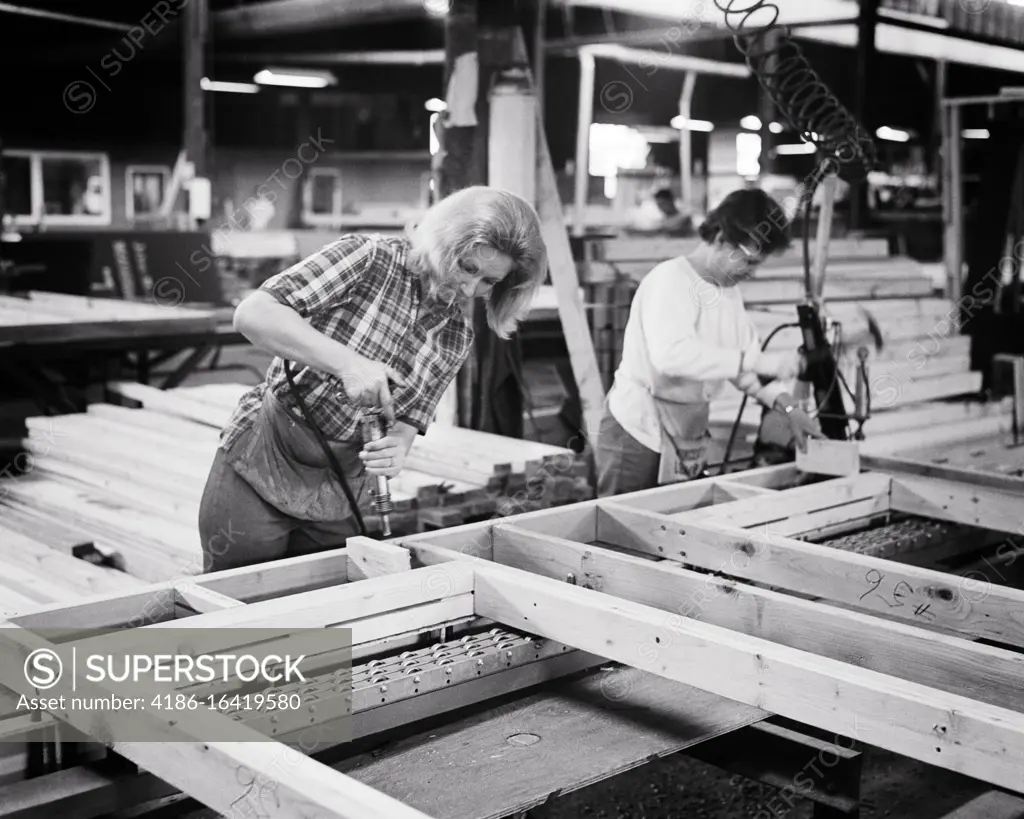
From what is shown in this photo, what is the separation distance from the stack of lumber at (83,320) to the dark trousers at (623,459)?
10.2 ft

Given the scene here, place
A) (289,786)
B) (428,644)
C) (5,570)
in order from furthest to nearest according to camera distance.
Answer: (5,570) < (428,644) < (289,786)

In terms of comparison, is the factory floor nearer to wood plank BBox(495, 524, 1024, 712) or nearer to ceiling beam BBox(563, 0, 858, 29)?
wood plank BBox(495, 524, 1024, 712)

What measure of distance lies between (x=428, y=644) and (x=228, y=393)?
3.47m

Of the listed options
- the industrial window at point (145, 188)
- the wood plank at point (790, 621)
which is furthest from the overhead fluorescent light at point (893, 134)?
the wood plank at point (790, 621)

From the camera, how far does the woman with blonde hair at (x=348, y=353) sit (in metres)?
2.40

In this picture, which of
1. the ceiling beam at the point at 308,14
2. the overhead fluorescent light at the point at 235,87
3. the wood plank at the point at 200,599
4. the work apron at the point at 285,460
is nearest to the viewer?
the wood plank at the point at 200,599

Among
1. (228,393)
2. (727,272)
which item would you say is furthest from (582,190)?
(727,272)

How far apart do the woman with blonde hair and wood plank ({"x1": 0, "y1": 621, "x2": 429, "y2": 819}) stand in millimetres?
898

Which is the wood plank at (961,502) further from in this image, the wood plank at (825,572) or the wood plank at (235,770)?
the wood plank at (235,770)

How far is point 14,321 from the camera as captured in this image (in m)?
5.64

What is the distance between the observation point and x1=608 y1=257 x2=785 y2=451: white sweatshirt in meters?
3.46

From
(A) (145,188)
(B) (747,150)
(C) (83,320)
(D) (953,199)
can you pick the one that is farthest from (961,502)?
(A) (145,188)

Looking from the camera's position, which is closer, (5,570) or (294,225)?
(5,570)

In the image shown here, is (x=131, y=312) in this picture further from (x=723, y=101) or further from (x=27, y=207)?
(x=723, y=101)
